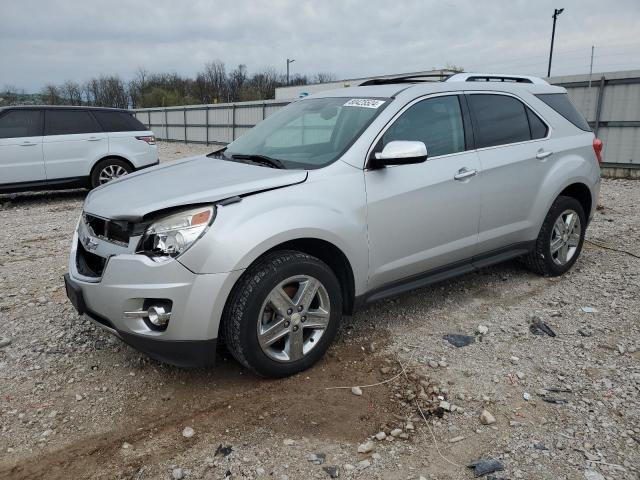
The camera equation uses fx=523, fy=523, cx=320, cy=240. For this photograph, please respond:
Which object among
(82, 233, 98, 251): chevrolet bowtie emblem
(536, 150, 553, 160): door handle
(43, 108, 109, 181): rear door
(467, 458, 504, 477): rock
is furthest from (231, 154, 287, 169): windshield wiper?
(43, 108, 109, 181): rear door

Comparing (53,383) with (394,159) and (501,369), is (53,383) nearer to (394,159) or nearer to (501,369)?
(394,159)

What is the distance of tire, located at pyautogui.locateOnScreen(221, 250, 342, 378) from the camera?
2.88 m

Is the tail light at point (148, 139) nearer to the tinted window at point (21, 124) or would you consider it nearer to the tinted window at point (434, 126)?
the tinted window at point (21, 124)

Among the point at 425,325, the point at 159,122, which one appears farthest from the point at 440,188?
the point at 159,122

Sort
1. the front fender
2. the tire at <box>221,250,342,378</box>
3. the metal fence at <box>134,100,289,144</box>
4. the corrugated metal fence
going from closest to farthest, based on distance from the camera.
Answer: the front fender
the tire at <box>221,250,342,378</box>
the corrugated metal fence
the metal fence at <box>134,100,289,144</box>

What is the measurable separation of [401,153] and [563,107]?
8.14ft

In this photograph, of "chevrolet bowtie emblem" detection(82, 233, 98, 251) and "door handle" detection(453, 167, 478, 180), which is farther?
"door handle" detection(453, 167, 478, 180)

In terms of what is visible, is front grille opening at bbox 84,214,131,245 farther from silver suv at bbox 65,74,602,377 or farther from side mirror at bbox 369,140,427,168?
side mirror at bbox 369,140,427,168

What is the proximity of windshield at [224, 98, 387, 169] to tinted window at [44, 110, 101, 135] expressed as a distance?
6406 millimetres

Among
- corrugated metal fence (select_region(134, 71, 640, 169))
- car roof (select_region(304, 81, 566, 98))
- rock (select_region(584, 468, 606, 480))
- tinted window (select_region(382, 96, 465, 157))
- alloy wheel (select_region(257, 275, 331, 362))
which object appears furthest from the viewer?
corrugated metal fence (select_region(134, 71, 640, 169))

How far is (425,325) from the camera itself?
399 cm

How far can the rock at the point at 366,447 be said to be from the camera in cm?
258

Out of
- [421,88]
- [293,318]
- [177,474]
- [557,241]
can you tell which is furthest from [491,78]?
[177,474]

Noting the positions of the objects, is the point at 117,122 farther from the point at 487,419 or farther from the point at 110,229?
the point at 487,419
